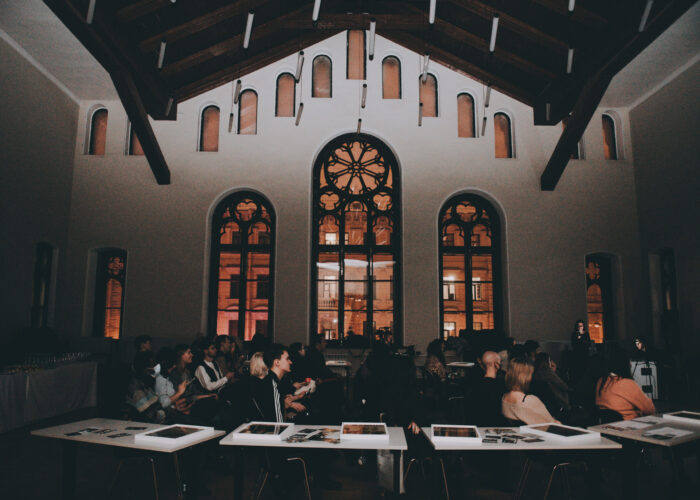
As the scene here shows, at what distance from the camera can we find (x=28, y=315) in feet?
29.0

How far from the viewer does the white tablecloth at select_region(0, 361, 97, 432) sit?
6.16 m

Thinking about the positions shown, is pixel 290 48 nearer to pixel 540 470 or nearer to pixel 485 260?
pixel 485 260

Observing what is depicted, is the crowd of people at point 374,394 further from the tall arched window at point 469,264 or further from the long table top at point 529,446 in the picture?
the tall arched window at point 469,264

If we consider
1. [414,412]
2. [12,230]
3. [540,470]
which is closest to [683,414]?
[540,470]

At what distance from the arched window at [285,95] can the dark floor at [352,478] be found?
6.81 meters

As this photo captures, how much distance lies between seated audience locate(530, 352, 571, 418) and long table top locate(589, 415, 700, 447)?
0.77 meters

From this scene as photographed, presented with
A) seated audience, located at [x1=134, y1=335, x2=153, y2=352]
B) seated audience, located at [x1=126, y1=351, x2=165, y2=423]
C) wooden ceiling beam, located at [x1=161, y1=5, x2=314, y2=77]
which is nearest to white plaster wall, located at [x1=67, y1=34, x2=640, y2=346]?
wooden ceiling beam, located at [x1=161, y1=5, x2=314, y2=77]

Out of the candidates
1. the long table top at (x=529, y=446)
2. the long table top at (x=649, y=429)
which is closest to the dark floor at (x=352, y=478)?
the long table top at (x=649, y=429)

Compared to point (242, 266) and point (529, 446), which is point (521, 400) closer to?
point (529, 446)

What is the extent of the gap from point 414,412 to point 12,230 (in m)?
7.42

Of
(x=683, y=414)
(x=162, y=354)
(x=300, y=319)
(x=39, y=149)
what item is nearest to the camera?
(x=683, y=414)

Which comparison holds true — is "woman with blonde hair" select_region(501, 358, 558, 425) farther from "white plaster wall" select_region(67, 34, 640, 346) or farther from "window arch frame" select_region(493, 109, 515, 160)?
"window arch frame" select_region(493, 109, 515, 160)

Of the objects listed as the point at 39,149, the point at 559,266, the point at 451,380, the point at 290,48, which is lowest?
the point at 451,380

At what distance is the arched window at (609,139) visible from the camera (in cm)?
1039
